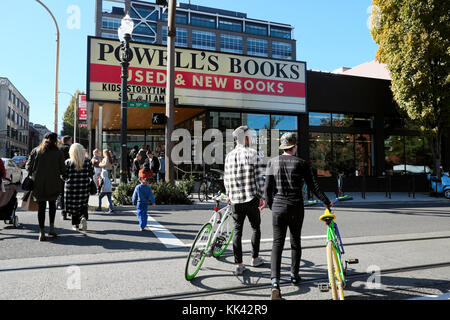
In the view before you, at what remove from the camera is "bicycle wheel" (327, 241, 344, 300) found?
3135 mm

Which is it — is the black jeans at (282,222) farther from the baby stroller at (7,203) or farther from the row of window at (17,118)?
the row of window at (17,118)

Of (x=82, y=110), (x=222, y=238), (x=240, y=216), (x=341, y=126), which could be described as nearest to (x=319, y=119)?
(x=341, y=126)

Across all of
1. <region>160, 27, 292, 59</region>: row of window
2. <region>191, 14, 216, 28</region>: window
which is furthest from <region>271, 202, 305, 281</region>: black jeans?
<region>191, 14, 216, 28</region>: window

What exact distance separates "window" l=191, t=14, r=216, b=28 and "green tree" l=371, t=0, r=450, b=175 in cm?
4778

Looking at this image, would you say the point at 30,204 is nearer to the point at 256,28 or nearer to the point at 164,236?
the point at 164,236

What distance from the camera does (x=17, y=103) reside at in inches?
2817

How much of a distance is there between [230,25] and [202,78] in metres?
51.8

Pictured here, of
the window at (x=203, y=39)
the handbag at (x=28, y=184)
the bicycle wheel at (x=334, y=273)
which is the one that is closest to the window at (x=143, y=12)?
the window at (x=203, y=39)

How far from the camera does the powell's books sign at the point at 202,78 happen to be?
14.5 metres

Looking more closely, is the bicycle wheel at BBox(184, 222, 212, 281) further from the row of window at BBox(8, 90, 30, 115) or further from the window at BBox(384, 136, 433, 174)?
the row of window at BBox(8, 90, 30, 115)

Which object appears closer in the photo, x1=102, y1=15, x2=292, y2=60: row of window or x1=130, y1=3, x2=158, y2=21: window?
x1=102, y1=15, x2=292, y2=60: row of window

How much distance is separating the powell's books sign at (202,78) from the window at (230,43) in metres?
46.4
